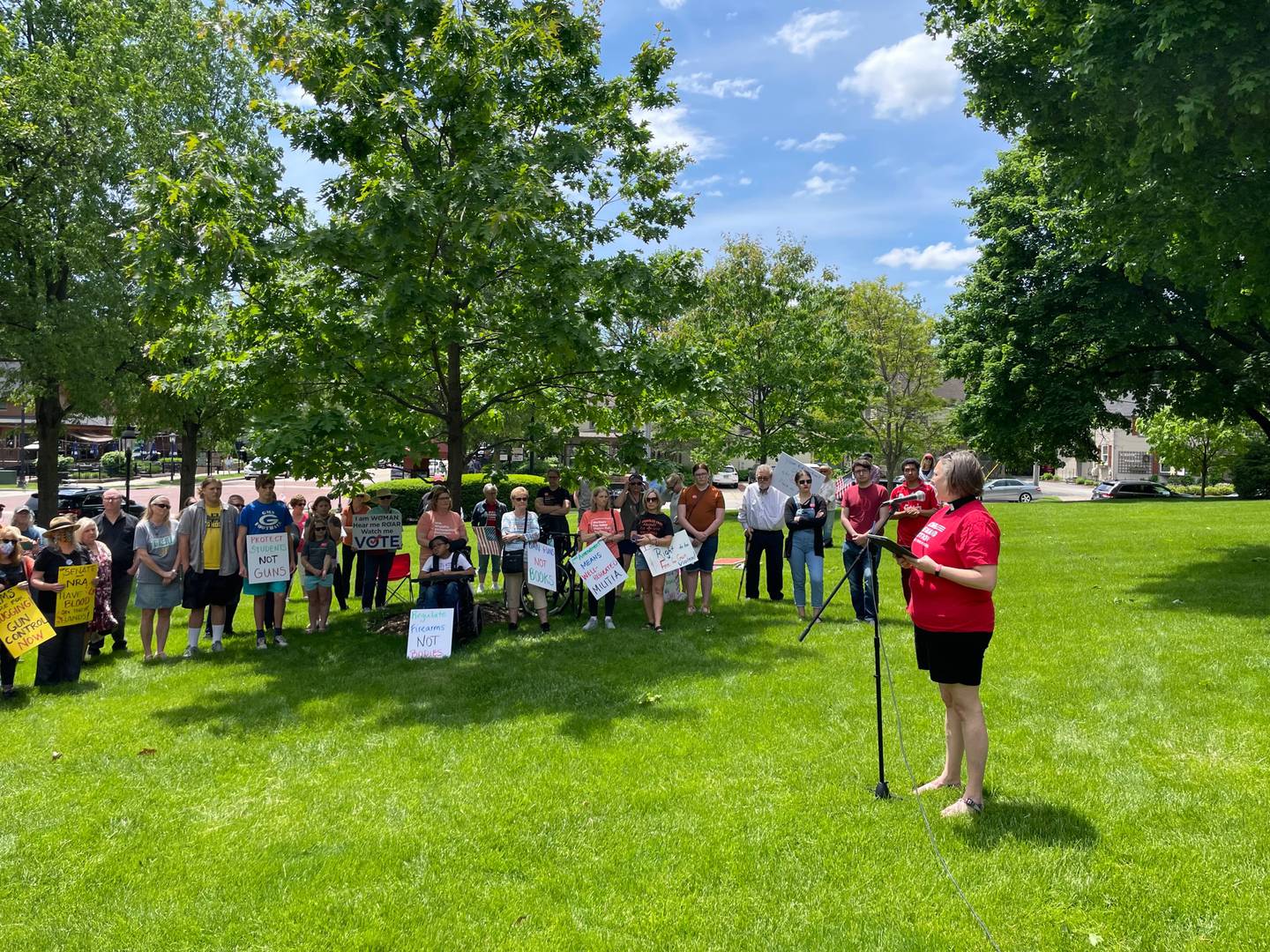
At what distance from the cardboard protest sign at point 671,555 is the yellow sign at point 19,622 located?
19.8ft

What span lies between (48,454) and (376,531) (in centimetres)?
1245

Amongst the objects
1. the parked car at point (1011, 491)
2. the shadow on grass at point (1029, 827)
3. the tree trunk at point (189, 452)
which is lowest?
the parked car at point (1011, 491)

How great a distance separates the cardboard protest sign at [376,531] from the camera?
38.0ft

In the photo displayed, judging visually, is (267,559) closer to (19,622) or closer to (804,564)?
(19,622)

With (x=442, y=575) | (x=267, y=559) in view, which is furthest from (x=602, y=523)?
(x=267, y=559)

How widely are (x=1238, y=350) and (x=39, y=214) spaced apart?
24.8 metres

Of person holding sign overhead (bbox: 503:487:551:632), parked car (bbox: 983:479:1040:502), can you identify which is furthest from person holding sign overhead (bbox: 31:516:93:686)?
parked car (bbox: 983:479:1040:502)

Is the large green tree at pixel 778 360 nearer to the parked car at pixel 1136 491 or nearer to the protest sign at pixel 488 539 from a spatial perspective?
the protest sign at pixel 488 539

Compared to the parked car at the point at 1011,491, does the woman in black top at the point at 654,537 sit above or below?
above

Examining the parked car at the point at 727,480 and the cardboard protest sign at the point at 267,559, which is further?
the parked car at the point at 727,480

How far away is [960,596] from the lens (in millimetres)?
4348

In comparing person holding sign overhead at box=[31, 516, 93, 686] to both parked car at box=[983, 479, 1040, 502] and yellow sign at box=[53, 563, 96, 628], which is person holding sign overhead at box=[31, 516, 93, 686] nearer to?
yellow sign at box=[53, 563, 96, 628]

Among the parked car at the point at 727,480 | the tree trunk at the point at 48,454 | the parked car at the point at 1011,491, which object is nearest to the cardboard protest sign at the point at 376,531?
the tree trunk at the point at 48,454

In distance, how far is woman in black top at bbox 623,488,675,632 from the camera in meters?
9.90
